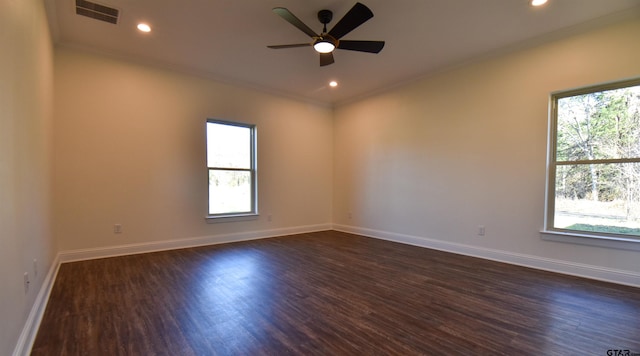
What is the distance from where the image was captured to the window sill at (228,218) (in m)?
4.86

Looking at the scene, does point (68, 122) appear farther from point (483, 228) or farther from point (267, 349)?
point (483, 228)

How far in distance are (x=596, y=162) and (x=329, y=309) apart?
342 centimetres

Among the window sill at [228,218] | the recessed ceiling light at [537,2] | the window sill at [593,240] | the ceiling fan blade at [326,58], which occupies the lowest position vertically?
the window sill at [228,218]

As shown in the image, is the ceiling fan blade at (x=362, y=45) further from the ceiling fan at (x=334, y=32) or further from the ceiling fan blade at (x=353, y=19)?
the ceiling fan blade at (x=353, y=19)

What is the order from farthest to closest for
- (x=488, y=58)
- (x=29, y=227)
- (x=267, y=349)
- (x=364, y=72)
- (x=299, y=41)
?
(x=364, y=72) < (x=488, y=58) < (x=299, y=41) < (x=29, y=227) < (x=267, y=349)

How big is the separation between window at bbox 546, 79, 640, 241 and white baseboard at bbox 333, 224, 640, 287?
0.38 metres

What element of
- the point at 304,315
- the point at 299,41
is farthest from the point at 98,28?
the point at 304,315

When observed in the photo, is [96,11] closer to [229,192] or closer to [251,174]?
[229,192]

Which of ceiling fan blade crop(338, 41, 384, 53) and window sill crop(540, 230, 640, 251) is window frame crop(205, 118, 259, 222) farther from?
window sill crop(540, 230, 640, 251)

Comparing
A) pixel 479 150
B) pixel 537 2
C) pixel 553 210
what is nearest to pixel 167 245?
pixel 479 150

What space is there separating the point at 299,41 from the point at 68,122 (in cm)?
317

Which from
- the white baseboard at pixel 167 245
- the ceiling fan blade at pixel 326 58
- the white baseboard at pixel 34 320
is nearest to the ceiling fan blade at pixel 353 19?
the ceiling fan blade at pixel 326 58

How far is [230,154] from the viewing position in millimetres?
5164

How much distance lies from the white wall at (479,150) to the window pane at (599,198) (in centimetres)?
23
